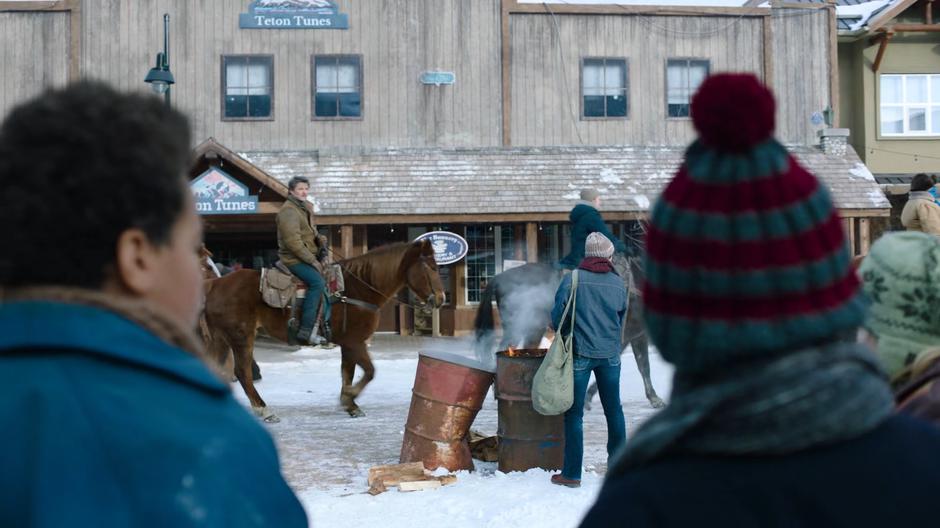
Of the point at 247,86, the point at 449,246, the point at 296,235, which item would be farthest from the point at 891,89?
the point at 296,235

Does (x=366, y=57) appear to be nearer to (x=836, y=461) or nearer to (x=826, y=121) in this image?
(x=826, y=121)

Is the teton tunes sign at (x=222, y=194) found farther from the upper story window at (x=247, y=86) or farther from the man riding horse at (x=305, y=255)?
the man riding horse at (x=305, y=255)

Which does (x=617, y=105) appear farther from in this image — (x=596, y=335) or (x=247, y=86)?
(x=596, y=335)

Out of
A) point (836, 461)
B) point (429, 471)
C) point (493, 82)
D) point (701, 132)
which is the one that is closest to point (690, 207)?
point (701, 132)

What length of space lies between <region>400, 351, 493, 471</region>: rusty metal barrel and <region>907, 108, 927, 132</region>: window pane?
19.9m

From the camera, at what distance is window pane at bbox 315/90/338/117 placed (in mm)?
20859

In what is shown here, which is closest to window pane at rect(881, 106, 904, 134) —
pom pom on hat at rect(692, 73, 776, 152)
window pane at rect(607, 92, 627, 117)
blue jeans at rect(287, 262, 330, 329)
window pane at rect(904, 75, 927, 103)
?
window pane at rect(904, 75, 927, 103)

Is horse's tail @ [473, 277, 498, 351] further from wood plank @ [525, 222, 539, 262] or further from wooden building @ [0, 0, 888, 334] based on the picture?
wood plank @ [525, 222, 539, 262]

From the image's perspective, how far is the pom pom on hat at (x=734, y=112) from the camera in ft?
4.41

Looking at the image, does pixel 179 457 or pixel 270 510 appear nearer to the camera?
pixel 179 457

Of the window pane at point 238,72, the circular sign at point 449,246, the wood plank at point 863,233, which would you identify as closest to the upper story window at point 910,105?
the wood plank at point 863,233

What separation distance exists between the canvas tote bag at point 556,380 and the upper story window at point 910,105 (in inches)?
767

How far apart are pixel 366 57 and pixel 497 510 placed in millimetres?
16047

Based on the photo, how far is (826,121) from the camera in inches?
850
